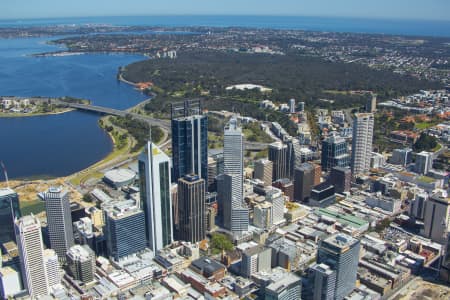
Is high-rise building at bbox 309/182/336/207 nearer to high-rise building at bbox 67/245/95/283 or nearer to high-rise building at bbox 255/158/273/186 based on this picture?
high-rise building at bbox 255/158/273/186

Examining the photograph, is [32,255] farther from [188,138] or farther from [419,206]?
[419,206]

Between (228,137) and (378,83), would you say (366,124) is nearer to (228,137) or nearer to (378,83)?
(228,137)

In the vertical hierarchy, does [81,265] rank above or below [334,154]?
below

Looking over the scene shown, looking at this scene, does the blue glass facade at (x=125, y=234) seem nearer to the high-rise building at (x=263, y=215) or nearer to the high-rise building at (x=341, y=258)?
the high-rise building at (x=263, y=215)

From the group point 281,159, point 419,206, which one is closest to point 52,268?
point 281,159

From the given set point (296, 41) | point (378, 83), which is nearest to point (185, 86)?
point (378, 83)

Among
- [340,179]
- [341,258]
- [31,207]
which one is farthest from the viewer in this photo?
[340,179]
